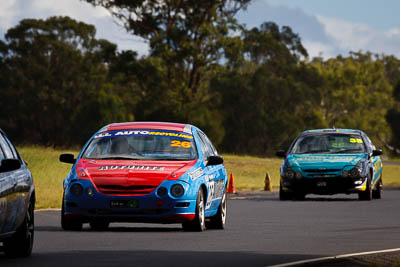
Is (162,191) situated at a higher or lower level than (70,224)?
higher

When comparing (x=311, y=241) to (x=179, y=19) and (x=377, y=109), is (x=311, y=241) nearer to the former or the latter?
(x=179, y=19)

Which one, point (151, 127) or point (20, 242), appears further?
point (151, 127)

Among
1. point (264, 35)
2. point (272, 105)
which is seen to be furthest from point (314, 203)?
point (264, 35)

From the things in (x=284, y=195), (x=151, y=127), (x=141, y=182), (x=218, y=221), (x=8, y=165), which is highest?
(x=151, y=127)

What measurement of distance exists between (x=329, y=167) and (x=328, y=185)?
1.39 feet

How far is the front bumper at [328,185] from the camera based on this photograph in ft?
83.9

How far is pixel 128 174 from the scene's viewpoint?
15.0 metres

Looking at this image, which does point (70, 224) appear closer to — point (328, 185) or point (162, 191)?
point (162, 191)

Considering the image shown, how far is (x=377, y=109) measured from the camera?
102 m

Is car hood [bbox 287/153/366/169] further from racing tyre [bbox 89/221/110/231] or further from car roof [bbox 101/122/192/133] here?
racing tyre [bbox 89/221/110/231]

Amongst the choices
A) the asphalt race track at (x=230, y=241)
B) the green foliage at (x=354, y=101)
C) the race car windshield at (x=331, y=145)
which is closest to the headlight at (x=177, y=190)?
the asphalt race track at (x=230, y=241)

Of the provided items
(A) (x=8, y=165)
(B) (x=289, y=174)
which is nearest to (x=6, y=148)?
(A) (x=8, y=165)

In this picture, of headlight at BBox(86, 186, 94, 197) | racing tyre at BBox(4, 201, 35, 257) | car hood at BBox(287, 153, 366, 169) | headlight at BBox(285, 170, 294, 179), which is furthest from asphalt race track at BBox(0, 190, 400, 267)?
headlight at BBox(285, 170, 294, 179)

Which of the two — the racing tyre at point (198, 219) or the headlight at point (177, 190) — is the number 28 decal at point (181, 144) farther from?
the headlight at point (177, 190)
